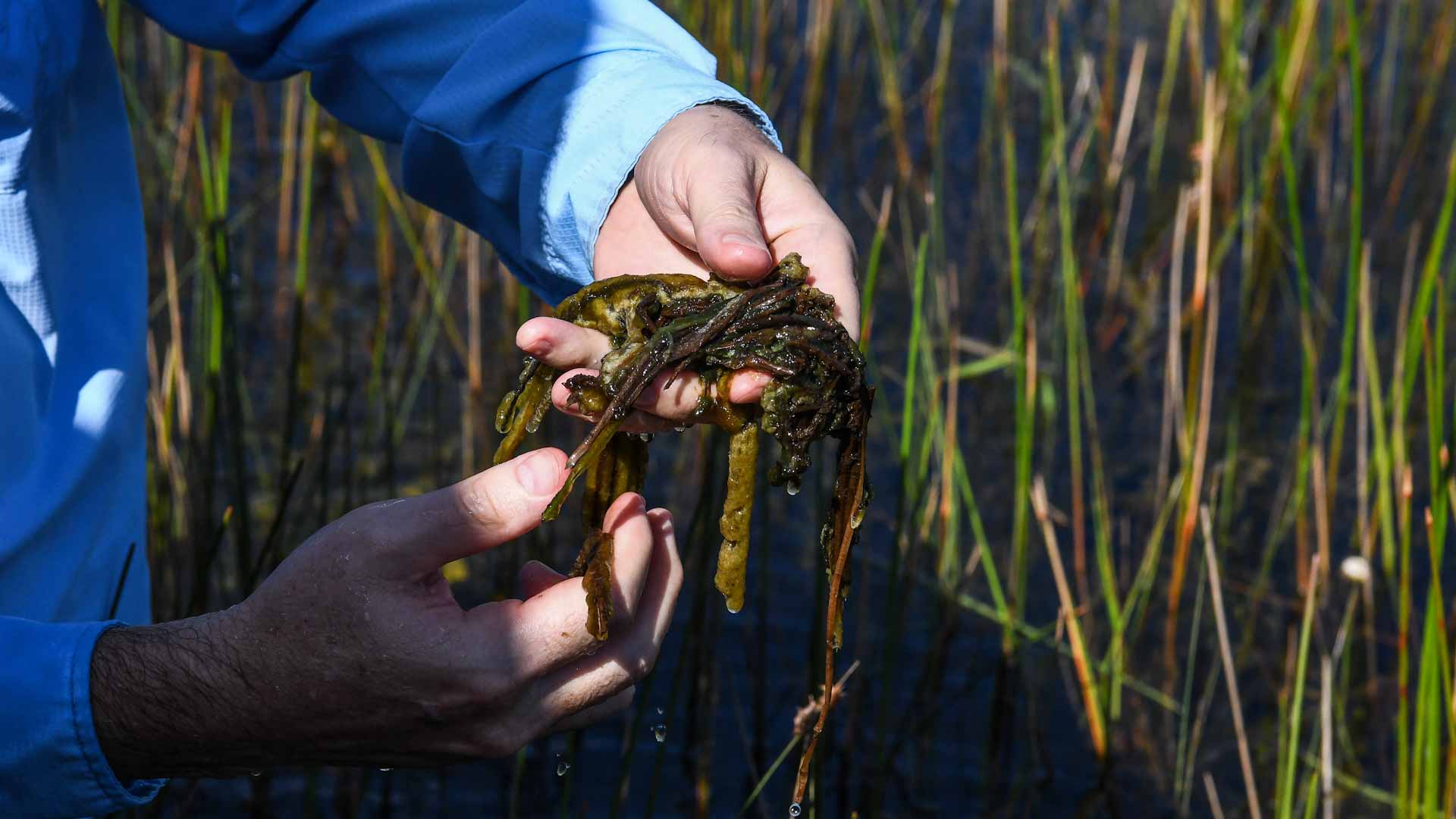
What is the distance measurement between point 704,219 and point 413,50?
52cm

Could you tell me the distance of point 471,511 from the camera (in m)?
1.23

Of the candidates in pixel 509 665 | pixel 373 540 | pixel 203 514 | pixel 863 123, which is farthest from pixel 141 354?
pixel 863 123

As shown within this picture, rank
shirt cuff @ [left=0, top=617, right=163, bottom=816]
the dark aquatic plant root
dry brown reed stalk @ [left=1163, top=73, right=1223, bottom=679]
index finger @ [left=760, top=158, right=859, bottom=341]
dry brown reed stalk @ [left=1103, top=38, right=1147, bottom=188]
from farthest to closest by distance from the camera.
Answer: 1. dry brown reed stalk @ [left=1103, top=38, right=1147, bottom=188]
2. dry brown reed stalk @ [left=1163, top=73, right=1223, bottom=679]
3. index finger @ [left=760, top=158, right=859, bottom=341]
4. the dark aquatic plant root
5. shirt cuff @ [left=0, top=617, right=163, bottom=816]

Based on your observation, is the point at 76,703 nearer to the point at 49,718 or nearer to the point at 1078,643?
the point at 49,718

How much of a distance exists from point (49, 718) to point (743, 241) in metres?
0.79

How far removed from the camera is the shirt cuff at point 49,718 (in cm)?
118

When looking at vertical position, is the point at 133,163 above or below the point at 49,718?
above

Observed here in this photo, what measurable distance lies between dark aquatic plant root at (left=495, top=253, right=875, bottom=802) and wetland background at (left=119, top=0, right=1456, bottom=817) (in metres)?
0.56

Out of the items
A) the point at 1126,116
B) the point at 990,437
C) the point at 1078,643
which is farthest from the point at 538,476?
the point at 1126,116

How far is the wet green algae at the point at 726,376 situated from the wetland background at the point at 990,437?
560 millimetres

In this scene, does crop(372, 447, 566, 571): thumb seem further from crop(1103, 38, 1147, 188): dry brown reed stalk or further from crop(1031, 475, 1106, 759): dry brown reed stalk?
crop(1103, 38, 1147, 188): dry brown reed stalk

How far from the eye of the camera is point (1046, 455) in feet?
12.3

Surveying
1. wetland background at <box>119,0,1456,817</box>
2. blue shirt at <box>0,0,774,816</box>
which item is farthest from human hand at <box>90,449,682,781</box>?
wetland background at <box>119,0,1456,817</box>

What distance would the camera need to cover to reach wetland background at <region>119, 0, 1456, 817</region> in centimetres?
239
